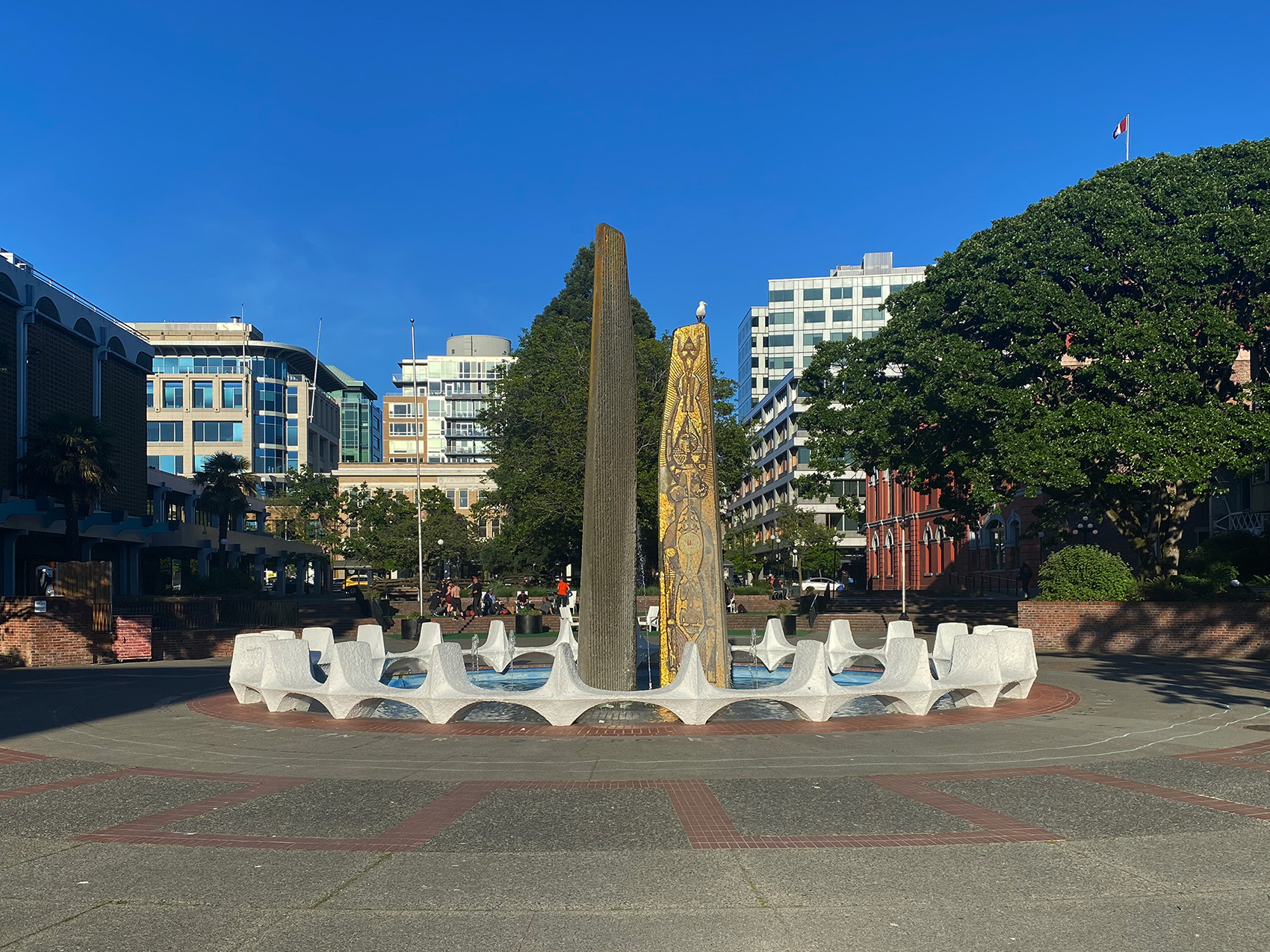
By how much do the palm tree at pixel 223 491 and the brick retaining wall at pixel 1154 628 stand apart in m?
47.2

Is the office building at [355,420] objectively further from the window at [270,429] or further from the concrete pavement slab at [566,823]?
the concrete pavement slab at [566,823]

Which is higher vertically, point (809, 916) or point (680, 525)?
point (680, 525)

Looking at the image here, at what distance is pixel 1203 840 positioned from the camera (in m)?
6.73

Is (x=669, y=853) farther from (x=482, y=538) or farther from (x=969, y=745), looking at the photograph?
(x=482, y=538)

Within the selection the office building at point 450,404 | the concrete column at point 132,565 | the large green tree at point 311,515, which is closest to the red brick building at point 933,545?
the concrete column at point 132,565

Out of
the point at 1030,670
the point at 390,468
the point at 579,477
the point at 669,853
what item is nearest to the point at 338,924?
the point at 669,853

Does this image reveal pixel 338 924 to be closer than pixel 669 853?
Yes

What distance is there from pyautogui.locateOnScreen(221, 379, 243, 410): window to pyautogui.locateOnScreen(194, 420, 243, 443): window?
1789 mm

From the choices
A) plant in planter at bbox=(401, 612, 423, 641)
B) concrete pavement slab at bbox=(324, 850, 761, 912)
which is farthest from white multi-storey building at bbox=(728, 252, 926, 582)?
concrete pavement slab at bbox=(324, 850, 761, 912)

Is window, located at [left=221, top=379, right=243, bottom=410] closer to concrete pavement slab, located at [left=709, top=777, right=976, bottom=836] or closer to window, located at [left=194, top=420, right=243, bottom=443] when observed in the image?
window, located at [left=194, top=420, right=243, bottom=443]

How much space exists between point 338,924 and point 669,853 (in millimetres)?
2114

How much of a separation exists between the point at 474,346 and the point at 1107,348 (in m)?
142

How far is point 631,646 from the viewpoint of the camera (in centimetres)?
1332

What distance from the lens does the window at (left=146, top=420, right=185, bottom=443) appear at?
103250 mm
